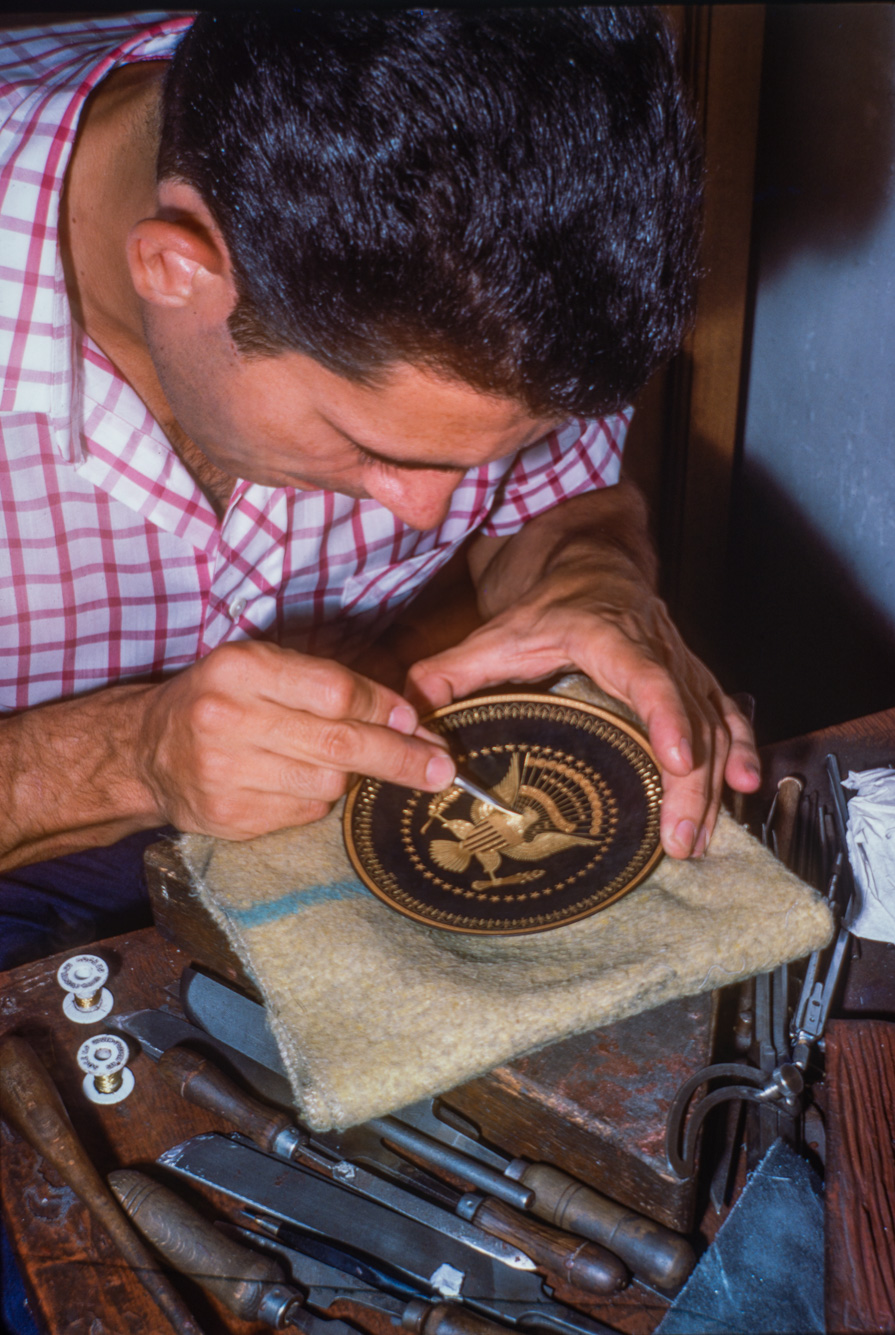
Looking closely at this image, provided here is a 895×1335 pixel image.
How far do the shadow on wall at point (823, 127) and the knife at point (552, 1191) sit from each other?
1.49 metres

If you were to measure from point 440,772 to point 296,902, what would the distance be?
0.54ft

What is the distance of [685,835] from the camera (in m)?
0.83

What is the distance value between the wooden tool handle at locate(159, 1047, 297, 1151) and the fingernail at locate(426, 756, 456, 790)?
28 cm

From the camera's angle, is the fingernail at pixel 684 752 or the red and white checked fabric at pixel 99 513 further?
the red and white checked fabric at pixel 99 513

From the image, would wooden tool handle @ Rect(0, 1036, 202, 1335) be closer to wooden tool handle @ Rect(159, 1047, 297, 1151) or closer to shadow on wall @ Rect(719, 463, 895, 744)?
wooden tool handle @ Rect(159, 1047, 297, 1151)

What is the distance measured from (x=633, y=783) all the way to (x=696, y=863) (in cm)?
9

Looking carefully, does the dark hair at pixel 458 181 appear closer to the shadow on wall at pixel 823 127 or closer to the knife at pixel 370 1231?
the knife at pixel 370 1231

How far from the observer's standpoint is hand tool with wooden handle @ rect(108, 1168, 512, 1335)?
2.07 ft

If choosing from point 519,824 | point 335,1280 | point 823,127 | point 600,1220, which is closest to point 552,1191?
point 600,1220

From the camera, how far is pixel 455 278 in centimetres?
65

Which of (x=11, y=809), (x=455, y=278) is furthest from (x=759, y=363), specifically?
(x=11, y=809)

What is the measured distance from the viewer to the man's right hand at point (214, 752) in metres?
0.81

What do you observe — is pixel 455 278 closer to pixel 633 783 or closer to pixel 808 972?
pixel 633 783

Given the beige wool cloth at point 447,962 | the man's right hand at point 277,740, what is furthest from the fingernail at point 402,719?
the beige wool cloth at point 447,962
